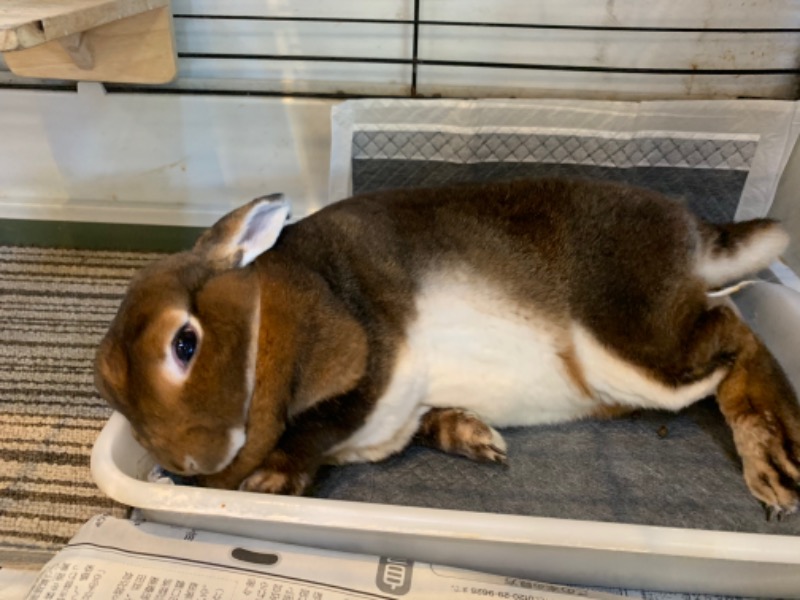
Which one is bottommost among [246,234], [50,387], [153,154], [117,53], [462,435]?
[50,387]

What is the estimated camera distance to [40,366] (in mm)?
1445

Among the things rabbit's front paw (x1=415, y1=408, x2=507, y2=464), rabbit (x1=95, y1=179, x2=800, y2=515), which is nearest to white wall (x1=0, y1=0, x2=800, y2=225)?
rabbit (x1=95, y1=179, x2=800, y2=515)

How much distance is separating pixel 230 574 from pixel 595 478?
23.6 inches

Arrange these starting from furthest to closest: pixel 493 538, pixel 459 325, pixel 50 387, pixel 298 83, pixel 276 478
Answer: pixel 298 83 < pixel 50 387 < pixel 459 325 < pixel 276 478 < pixel 493 538

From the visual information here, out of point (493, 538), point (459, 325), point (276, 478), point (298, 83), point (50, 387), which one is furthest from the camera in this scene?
point (298, 83)

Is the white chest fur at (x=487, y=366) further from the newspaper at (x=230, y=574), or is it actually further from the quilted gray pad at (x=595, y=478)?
the newspaper at (x=230, y=574)

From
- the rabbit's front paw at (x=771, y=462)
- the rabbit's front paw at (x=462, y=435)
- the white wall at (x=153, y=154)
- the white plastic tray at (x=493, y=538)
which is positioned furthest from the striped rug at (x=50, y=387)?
the rabbit's front paw at (x=771, y=462)

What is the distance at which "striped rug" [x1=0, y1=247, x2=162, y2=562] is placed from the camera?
45.6 inches

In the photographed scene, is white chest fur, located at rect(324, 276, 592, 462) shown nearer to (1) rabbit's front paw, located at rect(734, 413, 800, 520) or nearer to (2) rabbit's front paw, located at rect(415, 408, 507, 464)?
(2) rabbit's front paw, located at rect(415, 408, 507, 464)

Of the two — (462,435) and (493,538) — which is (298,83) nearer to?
(462,435)

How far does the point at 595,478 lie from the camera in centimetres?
114

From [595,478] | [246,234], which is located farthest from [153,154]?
[595,478]

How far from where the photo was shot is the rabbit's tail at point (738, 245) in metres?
1.19

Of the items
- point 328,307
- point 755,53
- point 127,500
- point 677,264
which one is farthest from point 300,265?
point 755,53
